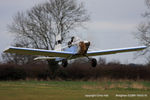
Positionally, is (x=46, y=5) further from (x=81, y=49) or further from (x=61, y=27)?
(x=81, y=49)

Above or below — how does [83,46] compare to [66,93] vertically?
Answer: above

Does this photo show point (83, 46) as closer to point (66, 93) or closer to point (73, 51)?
point (73, 51)

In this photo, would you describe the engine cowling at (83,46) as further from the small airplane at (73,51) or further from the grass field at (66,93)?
the grass field at (66,93)

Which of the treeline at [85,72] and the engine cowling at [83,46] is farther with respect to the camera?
the treeline at [85,72]

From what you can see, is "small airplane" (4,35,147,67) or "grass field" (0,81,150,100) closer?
"grass field" (0,81,150,100)

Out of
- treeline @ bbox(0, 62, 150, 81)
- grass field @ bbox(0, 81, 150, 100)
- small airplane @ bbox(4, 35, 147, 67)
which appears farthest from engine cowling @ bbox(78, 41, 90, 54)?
treeline @ bbox(0, 62, 150, 81)

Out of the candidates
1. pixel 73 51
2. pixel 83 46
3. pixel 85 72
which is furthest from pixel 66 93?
pixel 85 72

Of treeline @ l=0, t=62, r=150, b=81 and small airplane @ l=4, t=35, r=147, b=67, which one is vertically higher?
small airplane @ l=4, t=35, r=147, b=67

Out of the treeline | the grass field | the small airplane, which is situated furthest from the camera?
the treeline

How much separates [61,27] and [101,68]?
23.7 feet

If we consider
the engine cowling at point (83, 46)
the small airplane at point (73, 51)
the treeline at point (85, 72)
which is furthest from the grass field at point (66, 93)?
the treeline at point (85, 72)

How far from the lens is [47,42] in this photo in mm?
45125

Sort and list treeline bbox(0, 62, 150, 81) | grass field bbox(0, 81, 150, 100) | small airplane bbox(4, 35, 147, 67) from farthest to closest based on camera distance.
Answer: treeline bbox(0, 62, 150, 81), small airplane bbox(4, 35, 147, 67), grass field bbox(0, 81, 150, 100)

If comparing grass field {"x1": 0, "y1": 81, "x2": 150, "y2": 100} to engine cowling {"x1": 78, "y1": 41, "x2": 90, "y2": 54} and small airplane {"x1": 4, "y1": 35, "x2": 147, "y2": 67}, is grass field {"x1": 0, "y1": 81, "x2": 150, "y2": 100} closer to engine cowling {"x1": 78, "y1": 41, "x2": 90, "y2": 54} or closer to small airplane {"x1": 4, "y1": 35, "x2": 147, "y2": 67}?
small airplane {"x1": 4, "y1": 35, "x2": 147, "y2": 67}
